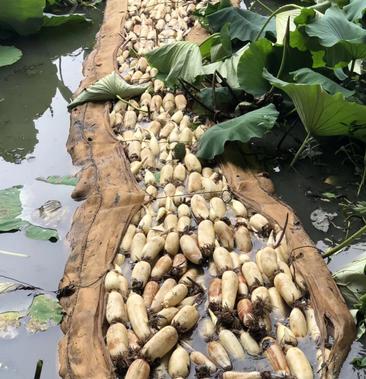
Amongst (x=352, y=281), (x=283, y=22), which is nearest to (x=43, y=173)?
(x=283, y=22)

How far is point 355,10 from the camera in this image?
257cm

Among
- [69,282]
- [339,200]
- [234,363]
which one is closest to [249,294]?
[234,363]

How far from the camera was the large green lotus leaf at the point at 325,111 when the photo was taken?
6.66 feet

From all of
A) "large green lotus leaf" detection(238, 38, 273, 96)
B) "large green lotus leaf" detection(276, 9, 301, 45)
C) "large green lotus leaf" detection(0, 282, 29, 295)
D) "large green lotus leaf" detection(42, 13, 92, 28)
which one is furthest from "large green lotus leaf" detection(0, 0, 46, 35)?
"large green lotus leaf" detection(0, 282, 29, 295)

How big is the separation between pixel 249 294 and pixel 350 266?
35 cm

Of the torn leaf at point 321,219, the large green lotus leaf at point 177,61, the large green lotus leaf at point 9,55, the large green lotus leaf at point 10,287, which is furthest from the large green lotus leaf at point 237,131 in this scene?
the large green lotus leaf at point 9,55

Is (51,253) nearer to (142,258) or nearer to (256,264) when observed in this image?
(142,258)

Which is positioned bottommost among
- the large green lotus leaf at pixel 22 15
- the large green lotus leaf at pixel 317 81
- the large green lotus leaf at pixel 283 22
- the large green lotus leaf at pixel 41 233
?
the large green lotus leaf at pixel 22 15

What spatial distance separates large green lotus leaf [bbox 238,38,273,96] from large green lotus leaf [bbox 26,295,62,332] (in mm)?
1187

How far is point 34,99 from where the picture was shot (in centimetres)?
325

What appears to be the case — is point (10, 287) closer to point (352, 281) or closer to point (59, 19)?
point (352, 281)

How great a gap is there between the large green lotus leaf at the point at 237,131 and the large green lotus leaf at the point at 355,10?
61 centimetres

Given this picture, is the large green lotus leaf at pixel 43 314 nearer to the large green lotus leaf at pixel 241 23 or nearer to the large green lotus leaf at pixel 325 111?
the large green lotus leaf at pixel 325 111

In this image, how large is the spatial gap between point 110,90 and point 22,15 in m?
1.24
